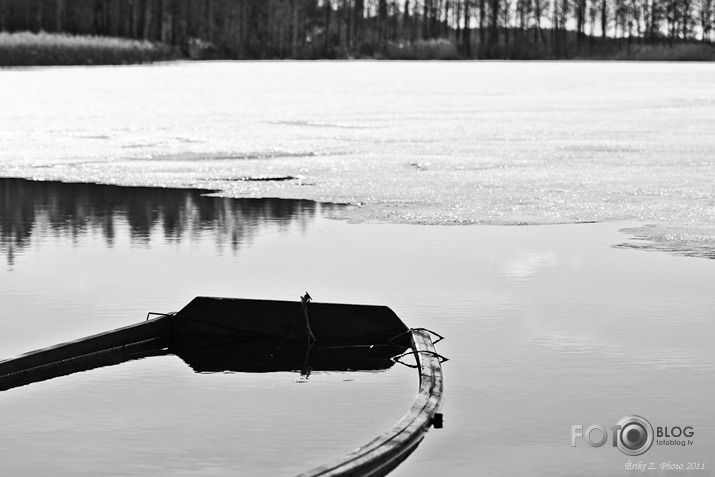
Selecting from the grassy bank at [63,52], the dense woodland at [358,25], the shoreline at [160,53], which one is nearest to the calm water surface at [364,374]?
the grassy bank at [63,52]

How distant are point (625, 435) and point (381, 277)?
3.64 meters

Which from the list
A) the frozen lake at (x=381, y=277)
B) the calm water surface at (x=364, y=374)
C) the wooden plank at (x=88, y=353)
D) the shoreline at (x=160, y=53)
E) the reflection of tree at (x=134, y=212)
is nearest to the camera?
the calm water surface at (x=364, y=374)

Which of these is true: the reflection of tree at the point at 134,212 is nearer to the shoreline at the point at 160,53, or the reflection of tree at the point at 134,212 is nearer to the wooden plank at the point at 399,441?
the wooden plank at the point at 399,441

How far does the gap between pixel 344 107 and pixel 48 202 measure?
15782 millimetres

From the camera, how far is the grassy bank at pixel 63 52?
52.7 m

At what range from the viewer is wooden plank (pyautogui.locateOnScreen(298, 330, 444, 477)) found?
4512 mm

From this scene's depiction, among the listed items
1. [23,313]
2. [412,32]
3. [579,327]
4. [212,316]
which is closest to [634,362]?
[579,327]

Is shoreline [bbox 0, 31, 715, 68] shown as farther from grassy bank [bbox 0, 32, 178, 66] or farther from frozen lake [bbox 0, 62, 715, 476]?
frozen lake [bbox 0, 62, 715, 476]

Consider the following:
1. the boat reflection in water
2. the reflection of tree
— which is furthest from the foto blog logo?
the reflection of tree

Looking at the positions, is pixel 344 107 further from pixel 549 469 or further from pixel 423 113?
pixel 549 469

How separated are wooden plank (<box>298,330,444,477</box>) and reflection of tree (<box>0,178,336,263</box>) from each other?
4.60m

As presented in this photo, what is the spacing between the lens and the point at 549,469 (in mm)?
4793

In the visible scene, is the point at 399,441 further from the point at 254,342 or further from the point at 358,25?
the point at 358,25

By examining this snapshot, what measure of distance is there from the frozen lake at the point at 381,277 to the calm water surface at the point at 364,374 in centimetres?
2
